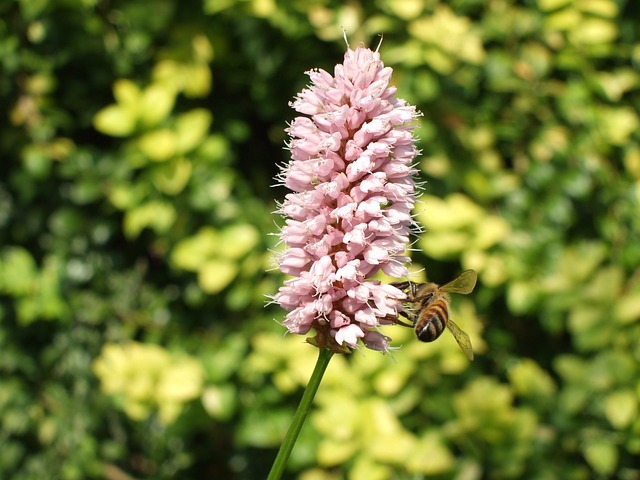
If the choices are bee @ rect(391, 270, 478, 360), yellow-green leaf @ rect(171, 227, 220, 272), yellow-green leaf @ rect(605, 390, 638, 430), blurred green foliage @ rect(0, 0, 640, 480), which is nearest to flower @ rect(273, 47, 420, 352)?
bee @ rect(391, 270, 478, 360)

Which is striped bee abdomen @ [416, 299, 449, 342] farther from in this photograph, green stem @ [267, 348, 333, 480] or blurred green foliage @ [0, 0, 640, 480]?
blurred green foliage @ [0, 0, 640, 480]

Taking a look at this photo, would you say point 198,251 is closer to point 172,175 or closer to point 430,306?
point 172,175

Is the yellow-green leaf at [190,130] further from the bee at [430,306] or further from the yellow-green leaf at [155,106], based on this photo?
the bee at [430,306]

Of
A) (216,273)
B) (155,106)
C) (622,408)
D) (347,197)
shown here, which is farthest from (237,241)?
(347,197)

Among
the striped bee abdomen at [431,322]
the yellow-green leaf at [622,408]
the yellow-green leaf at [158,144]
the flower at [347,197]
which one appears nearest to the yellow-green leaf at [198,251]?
the yellow-green leaf at [158,144]

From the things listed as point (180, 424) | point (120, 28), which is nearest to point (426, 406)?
point (180, 424)
